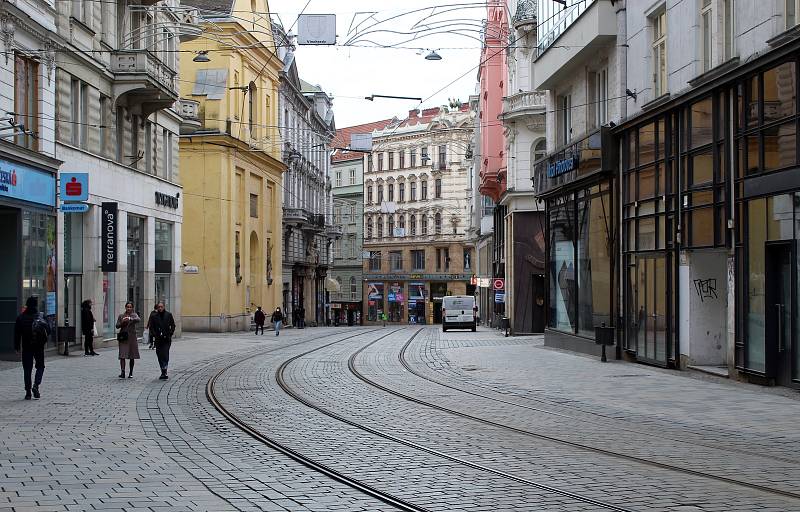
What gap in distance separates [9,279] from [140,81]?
35.8ft

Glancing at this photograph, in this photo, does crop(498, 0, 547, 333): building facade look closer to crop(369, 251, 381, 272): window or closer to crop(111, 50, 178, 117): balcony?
crop(111, 50, 178, 117): balcony

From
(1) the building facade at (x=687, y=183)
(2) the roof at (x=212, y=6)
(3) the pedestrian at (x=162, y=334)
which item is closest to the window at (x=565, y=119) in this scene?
(1) the building facade at (x=687, y=183)

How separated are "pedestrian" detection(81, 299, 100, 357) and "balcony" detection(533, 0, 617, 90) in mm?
15750

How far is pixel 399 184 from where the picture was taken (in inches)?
4195

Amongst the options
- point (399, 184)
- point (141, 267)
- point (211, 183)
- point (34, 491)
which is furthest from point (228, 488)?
point (399, 184)

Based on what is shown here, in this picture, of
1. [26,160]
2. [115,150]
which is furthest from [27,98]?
[115,150]

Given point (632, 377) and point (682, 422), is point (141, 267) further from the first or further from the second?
point (682, 422)

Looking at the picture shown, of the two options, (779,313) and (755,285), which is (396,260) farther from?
(779,313)

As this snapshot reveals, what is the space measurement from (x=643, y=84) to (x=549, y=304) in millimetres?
11782

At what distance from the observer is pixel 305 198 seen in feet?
266

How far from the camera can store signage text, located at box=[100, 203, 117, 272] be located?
33.7 m

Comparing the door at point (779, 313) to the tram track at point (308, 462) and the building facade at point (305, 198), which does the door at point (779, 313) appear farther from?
the building facade at point (305, 198)

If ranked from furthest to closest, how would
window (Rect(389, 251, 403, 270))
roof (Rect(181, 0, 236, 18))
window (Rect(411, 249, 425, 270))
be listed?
1. window (Rect(389, 251, 403, 270))
2. window (Rect(411, 249, 425, 270))
3. roof (Rect(181, 0, 236, 18))

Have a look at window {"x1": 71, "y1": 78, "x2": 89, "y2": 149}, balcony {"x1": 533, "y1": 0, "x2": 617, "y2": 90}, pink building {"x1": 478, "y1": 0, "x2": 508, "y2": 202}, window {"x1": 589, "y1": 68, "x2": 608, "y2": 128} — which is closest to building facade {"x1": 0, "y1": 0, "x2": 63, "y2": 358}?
window {"x1": 71, "y1": 78, "x2": 89, "y2": 149}
